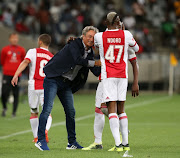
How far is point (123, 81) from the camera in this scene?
30.1 ft

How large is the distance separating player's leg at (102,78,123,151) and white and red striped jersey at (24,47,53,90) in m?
2.26

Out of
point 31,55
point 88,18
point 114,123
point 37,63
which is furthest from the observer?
point 88,18

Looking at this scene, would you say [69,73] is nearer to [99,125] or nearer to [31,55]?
[99,125]

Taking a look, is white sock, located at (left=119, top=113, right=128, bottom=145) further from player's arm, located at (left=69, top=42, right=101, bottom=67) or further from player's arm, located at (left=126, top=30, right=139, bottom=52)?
player's arm, located at (left=126, top=30, right=139, bottom=52)

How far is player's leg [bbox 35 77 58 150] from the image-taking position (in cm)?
952

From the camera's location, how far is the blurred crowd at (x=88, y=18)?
2947 cm

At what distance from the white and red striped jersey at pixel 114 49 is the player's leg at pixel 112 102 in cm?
11

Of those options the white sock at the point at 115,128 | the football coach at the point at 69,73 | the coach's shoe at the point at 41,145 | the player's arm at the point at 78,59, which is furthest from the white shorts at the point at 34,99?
the white sock at the point at 115,128

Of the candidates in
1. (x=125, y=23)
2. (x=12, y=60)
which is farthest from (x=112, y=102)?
(x=125, y=23)

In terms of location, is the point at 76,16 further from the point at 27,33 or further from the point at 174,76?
the point at 174,76

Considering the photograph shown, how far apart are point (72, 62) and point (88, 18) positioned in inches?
848

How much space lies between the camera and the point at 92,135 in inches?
476

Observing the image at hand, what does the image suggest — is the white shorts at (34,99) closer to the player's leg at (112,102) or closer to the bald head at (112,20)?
the player's leg at (112,102)

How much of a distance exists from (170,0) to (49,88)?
983 inches
